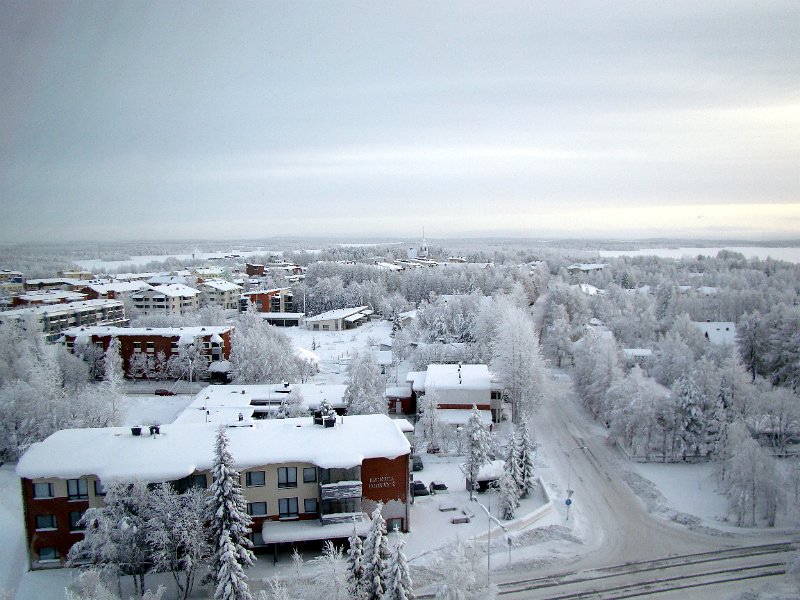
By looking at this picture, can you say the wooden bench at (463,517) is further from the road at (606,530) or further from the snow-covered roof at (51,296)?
the snow-covered roof at (51,296)

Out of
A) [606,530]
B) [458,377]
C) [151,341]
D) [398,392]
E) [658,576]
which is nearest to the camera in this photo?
[658,576]

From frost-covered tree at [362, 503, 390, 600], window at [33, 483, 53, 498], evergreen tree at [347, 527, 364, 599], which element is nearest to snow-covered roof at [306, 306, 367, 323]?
window at [33, 483, 53, 498]

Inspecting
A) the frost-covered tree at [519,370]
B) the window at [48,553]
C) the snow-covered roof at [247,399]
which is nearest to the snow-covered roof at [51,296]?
the snow-covered roof at [247,399]

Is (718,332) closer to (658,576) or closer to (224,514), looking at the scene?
(658,576)

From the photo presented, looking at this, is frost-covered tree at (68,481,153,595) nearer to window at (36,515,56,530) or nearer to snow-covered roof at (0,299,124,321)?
window at (36,515,56,530)

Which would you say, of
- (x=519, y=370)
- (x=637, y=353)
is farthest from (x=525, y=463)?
(x=637, y=353)

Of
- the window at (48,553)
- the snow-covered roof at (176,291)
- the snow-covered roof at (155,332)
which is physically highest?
the snow-covered roof at (176,291)
